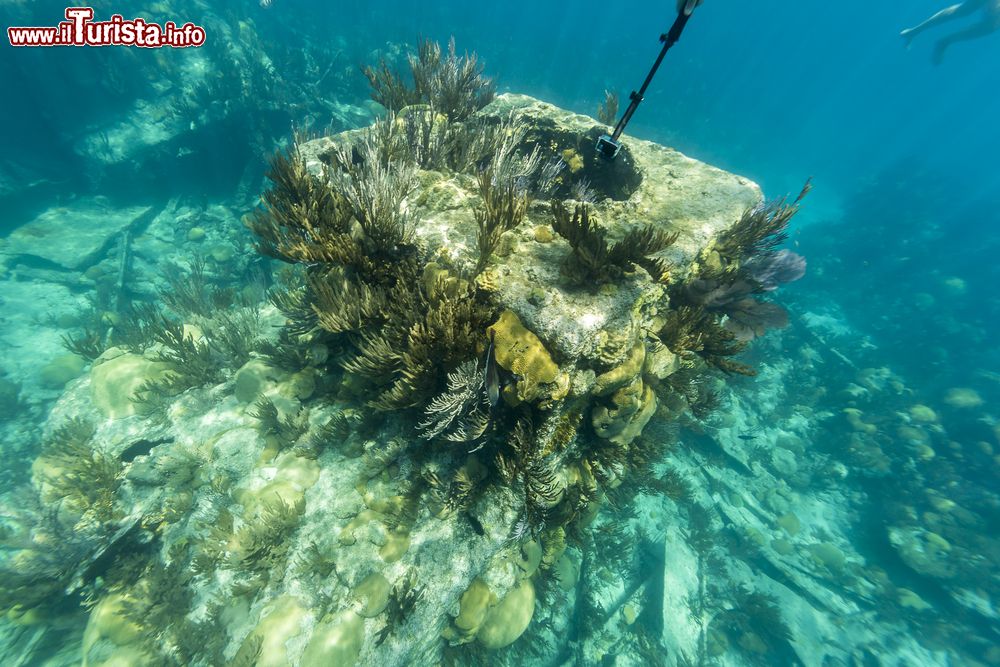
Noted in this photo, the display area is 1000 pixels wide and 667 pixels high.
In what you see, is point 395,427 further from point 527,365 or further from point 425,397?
point 527,365

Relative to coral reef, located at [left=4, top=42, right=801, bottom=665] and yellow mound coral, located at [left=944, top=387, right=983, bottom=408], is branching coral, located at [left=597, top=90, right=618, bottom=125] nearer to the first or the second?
coral reef, located at [left=4, top=42, right=801, bottom=665]

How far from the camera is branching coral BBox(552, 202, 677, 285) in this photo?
380 cm

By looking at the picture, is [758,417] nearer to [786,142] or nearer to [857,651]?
[857,651]

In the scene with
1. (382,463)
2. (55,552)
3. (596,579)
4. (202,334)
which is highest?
(382,463)

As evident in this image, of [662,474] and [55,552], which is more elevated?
[662,474]

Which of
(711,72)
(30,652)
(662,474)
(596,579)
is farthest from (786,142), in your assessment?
(30,652)

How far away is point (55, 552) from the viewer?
15.3 ft

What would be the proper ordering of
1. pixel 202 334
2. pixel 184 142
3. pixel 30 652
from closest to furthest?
pixel 30 652 → pixel 202 334 → pixel 184 142

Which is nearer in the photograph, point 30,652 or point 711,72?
point 30,652

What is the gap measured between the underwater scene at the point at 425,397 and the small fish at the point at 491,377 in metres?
0.11

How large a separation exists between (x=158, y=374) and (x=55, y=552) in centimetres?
242

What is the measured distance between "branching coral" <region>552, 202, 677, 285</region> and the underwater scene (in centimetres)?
4

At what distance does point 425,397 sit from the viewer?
13.0 feet

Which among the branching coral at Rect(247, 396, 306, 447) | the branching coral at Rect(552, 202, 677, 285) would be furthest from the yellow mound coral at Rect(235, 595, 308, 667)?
the branching coral at Rect(552, 202, 677, 285)
